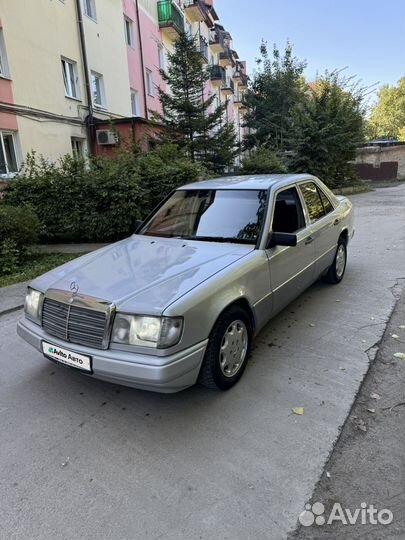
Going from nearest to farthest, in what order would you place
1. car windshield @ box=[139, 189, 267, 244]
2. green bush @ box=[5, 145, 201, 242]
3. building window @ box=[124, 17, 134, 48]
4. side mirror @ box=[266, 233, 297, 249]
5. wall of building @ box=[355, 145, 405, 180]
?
1. side mirror @ box=[266, 233, 297, 249]
2. car windshield @ box=[139, 189, 267, 244]
3. green bush @ box=[5, 145, 201, 242]
4. building window @ box=[124, 17, 134, 48]
5. wall of building @ box=[355, 145, 405, 180]

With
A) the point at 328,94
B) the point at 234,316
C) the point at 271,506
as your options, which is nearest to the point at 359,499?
the point at 271,506

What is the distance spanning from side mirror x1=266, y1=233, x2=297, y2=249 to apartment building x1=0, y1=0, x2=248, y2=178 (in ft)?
29.4

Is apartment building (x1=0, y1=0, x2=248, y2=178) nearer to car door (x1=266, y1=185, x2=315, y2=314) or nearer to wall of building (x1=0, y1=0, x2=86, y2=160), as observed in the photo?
wall of building (x1=0, y1=0, x2=86, y2=160)

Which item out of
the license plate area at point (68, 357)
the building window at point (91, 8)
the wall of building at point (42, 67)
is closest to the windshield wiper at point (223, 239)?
the license plate area at point (68, 357)

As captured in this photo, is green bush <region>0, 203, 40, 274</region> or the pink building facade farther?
the pink building facade

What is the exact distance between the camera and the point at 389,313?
4461 mm

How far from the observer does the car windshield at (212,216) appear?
12.0 feet

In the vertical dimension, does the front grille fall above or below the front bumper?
above

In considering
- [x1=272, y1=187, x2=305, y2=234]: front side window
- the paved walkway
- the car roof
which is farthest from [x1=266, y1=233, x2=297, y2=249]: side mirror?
the paved walkway

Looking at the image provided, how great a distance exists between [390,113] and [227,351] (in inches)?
2590

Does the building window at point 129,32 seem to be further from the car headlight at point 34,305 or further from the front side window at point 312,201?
the car headlight at point 34,305

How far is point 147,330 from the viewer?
2.50 m

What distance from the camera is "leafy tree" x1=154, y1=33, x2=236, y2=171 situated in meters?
14.5

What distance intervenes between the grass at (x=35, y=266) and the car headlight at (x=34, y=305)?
361 cm
